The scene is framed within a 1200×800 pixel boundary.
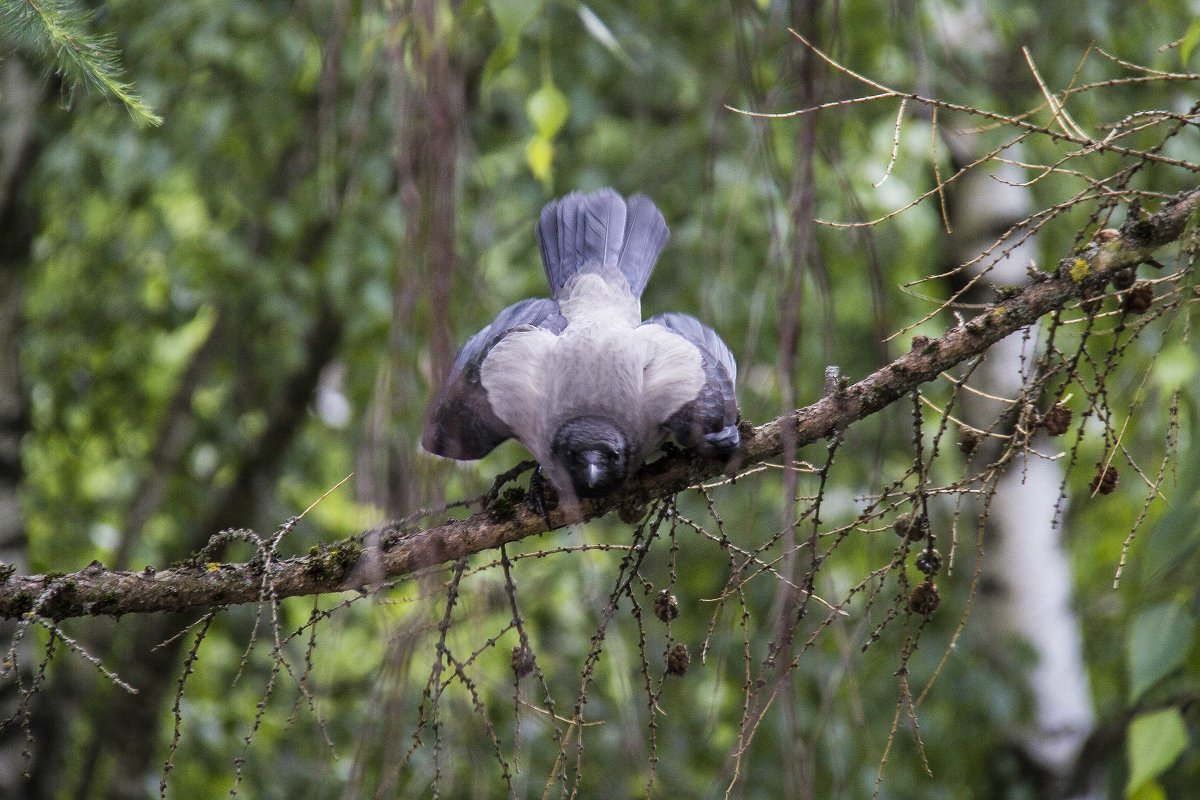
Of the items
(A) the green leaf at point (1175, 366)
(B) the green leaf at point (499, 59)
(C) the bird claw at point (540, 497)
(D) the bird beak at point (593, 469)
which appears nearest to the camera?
(C) the bird claw at point (540, 497)

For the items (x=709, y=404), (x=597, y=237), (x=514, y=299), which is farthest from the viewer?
(x=514, y=299)

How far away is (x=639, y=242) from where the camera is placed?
12.5 feet

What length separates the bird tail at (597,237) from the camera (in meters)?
3.74

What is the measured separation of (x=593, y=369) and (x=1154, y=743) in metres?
1.70

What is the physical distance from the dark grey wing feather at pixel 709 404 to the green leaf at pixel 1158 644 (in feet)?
3.69

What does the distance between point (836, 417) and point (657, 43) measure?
3.19m

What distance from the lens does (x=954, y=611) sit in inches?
190

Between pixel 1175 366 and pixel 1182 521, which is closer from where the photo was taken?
pixel 1182 521

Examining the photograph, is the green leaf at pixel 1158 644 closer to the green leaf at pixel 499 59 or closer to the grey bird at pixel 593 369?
the grey bird at pixel 593 369

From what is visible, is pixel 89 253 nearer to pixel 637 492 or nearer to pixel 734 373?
pixel 734 373

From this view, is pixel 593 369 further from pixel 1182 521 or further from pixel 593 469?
pixel 1182 521

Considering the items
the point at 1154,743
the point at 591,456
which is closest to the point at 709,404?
the point at 591,456

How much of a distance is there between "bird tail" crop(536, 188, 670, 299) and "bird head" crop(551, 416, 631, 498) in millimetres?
892

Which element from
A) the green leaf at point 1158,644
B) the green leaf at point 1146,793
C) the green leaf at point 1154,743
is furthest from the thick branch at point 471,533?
the green leaf at point 1146,793
